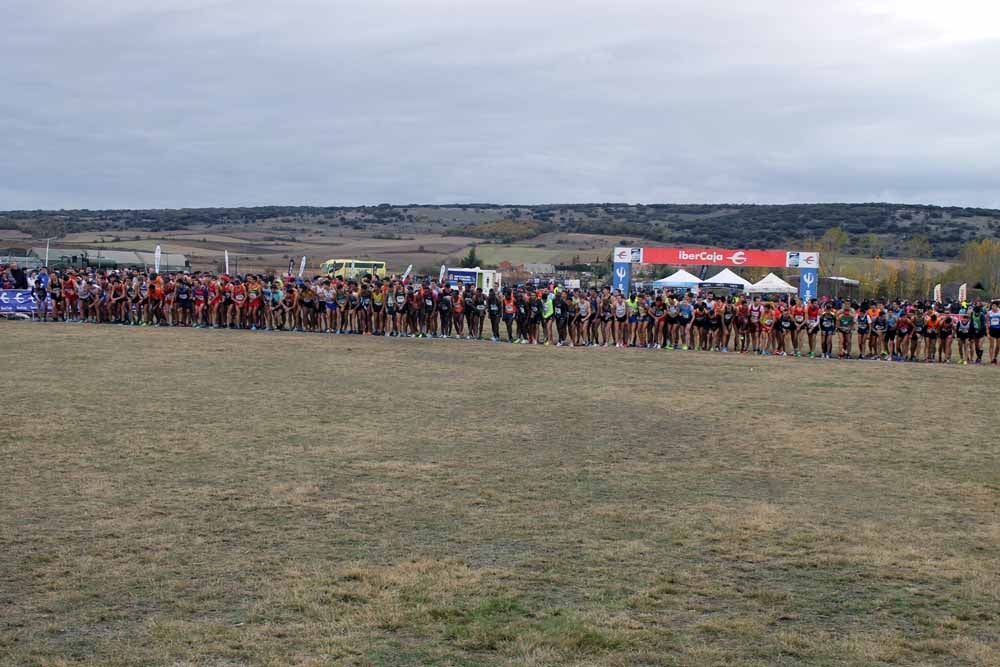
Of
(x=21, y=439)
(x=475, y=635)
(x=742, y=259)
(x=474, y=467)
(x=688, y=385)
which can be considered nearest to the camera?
(x=475, y=635)

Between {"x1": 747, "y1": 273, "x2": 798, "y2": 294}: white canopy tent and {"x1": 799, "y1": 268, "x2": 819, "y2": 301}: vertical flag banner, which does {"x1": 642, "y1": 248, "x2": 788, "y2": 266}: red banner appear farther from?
{"x1": 747, "y1": 273, "x2": 798, "y2": 294}: white canopy tent

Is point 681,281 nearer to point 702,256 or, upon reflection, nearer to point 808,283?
point 702,256

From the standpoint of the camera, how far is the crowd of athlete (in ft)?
87.1

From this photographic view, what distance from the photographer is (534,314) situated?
94.1 feet

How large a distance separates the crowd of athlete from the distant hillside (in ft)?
199

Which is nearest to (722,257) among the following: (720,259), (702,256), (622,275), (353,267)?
(720,259)

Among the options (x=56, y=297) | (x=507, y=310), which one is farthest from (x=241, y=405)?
(x=56, y=297)

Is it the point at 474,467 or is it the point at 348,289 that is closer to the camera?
the point at 474,467

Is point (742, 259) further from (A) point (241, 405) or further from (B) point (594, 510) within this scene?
(B) point (594, 510)

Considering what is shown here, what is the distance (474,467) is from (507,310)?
1862 cm

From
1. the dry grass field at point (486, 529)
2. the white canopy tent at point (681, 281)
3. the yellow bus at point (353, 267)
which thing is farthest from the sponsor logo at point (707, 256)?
the dry grass field at point (486, 529)

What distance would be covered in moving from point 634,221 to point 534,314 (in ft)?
317

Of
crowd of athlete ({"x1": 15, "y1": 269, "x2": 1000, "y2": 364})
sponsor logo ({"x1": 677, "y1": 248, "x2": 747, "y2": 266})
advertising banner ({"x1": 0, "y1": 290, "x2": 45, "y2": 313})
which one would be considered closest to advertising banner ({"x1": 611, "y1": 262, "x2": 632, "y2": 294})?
sponsor logo ({"x1": 677, "y1": 248, "x2": 747, "y2": 266})

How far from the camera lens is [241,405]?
1398 cm
